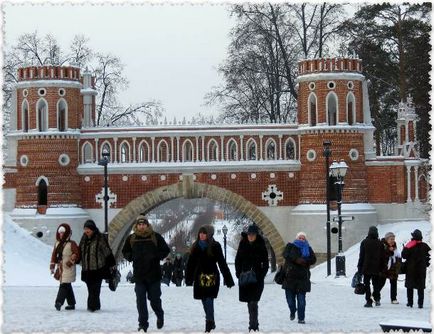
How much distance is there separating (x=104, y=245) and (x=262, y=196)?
20175mm

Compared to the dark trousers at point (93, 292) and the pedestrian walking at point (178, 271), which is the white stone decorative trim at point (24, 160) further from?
the dark trousers at point (93, 292)

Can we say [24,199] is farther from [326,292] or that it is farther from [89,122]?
[326,292]

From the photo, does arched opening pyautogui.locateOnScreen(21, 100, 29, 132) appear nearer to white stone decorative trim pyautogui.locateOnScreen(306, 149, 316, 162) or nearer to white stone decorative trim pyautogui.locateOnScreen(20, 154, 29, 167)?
white stone decorative trim pyautogui.locateOnScreen(20, 154, 29, 167)

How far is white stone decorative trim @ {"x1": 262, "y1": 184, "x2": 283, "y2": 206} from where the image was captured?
123 ft

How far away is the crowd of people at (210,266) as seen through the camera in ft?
48.2

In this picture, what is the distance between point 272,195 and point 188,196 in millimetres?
2896

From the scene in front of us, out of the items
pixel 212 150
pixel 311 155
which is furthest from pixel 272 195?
pixel 212 150

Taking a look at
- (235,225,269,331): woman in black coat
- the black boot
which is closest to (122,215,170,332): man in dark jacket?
the black boot

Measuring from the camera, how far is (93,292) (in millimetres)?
17859

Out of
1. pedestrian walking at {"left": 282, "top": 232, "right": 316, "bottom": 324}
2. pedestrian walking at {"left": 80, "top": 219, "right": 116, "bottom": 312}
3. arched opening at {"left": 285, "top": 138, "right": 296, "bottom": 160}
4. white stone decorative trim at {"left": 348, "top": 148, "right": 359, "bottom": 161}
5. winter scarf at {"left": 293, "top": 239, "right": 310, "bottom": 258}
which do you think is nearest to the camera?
pedestrian walking at {"left": 282, "top": 232, "right": 316, "bottom": 324}

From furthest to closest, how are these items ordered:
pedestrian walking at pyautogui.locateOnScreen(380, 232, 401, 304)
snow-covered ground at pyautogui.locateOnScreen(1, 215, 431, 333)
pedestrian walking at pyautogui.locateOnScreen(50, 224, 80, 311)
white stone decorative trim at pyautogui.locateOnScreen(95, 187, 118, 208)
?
1. white stone decorative trim at pyautogui.locateOnScreen(95, 187, 118, 208)
2. pedestrian walking at pyautogui.locateOnScreen(380, 232, 401, 304)
3. pedestrian walking at pyautogui.locateOnScreen(50, 224, 80, 311)
4. snow-covered ground at pyautogui.locateOnScreen(1, 215, 431, 333)

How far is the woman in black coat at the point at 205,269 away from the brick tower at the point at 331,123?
22244mm

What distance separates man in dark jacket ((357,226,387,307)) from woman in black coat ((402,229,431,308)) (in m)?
0.42

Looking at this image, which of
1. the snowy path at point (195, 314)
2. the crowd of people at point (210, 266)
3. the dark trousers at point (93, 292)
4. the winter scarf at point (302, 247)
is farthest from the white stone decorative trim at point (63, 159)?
the winter scarf at point (302, 247)
